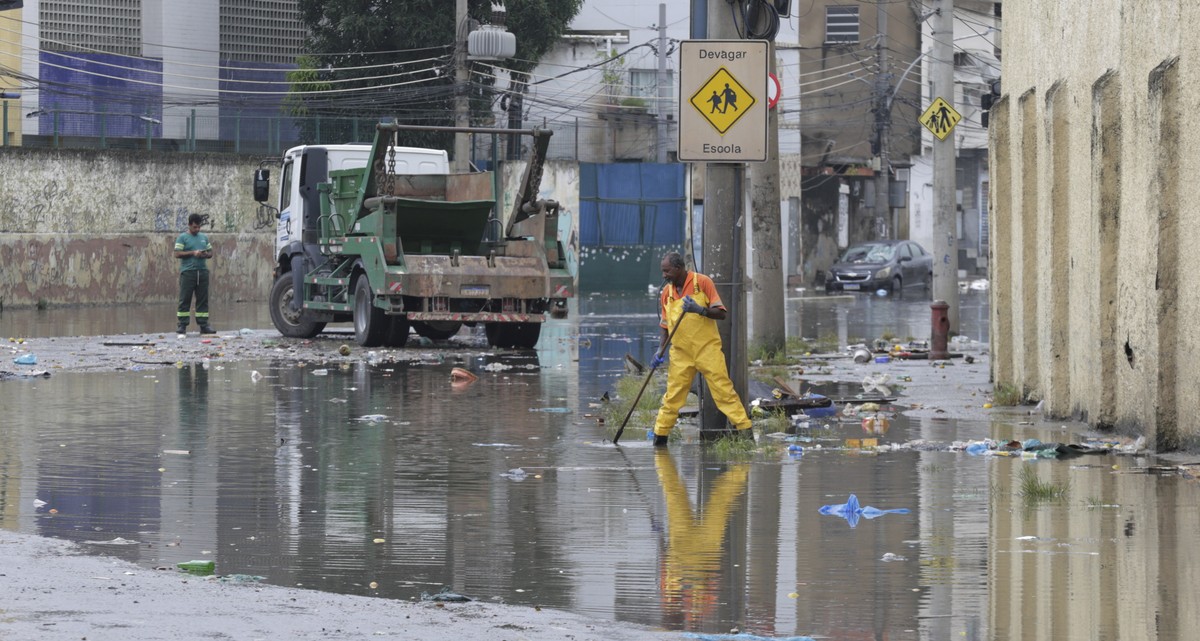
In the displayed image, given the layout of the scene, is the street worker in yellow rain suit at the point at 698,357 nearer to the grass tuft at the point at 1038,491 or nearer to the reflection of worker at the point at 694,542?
the reflection of worker at the point at 694,542

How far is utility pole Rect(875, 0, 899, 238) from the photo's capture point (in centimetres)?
5238

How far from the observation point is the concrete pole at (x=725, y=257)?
12.5 metres

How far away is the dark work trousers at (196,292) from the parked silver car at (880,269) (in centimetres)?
2448

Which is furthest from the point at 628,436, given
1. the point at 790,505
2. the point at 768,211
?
the point at 768,211

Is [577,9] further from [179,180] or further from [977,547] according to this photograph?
[977,547]

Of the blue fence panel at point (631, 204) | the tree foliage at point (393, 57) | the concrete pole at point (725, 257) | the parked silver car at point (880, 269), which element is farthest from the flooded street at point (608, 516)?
the blue fence panel at point (631, 204)

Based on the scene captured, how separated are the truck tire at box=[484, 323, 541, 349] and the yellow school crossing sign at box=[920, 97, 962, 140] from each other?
607cm

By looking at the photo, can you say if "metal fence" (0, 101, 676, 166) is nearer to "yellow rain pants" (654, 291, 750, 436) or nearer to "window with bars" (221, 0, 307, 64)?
"window with bars" (221, 0, 307, 64)

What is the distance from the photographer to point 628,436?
42.5 ft

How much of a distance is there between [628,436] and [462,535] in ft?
14.6

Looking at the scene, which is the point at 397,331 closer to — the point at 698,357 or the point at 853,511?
the point at 698,357

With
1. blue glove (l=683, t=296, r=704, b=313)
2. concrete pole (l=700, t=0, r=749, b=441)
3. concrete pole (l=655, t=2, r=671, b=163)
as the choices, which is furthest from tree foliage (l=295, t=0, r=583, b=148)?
blue glove (l=683, t=296, r=704, b=313)

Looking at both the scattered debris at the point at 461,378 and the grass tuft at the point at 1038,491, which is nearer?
the grass tuft at the point at 1038,491

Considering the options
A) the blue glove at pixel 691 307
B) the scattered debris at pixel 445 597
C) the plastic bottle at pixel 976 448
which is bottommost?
A: the scattered debris at pixel 445 597
